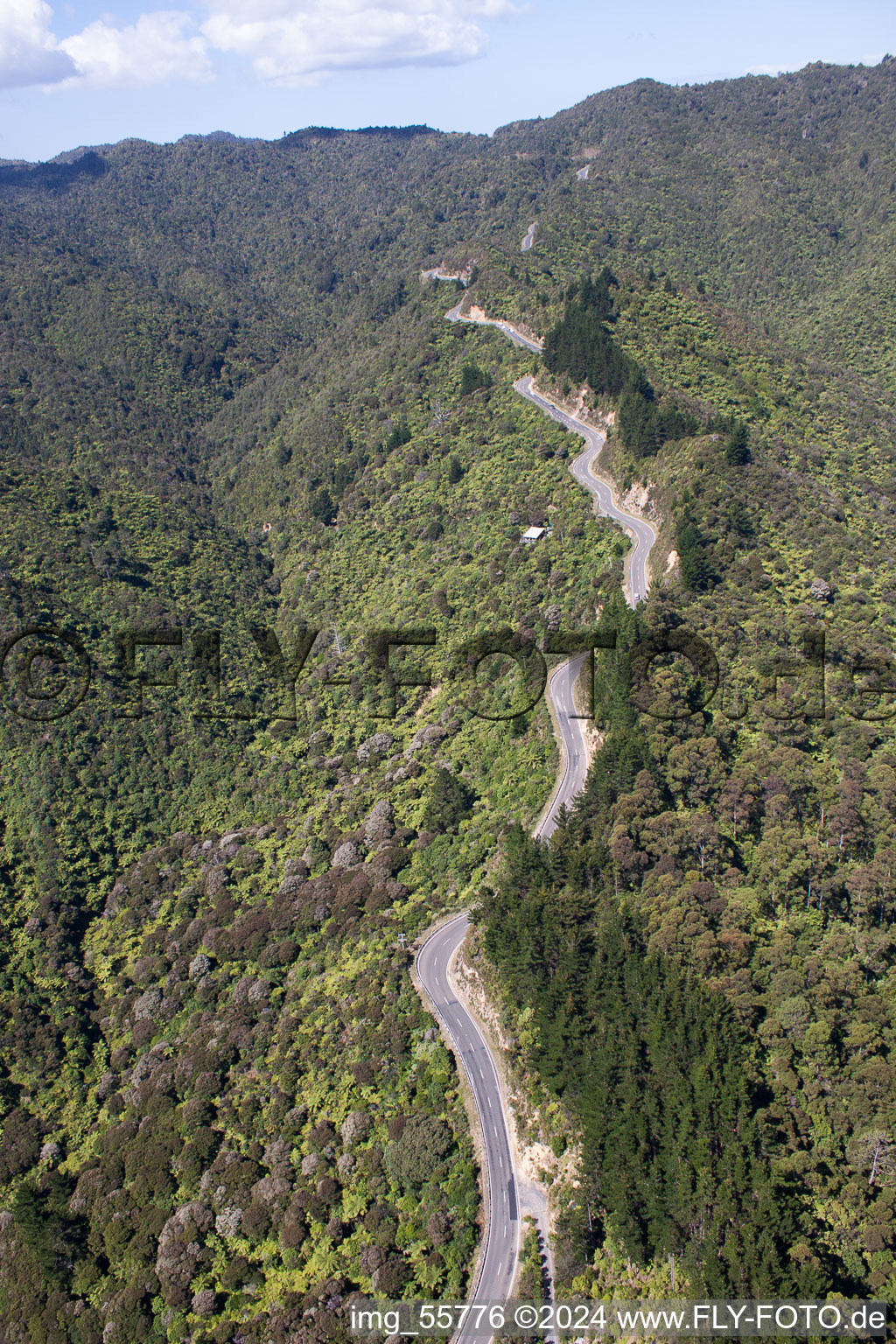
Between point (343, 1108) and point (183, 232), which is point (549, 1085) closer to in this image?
point (343, 1108)

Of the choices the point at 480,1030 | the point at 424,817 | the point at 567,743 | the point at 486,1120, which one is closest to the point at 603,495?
the point at 567,743

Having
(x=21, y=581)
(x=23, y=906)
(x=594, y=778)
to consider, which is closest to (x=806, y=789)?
(x=594, y=778)

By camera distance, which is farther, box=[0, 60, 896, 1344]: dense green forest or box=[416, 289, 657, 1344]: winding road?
box=[0, 60, 896, 1344]: dense green forest

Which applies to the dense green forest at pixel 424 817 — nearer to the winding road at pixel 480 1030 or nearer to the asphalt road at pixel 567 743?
the winding road at pixel 480 1030

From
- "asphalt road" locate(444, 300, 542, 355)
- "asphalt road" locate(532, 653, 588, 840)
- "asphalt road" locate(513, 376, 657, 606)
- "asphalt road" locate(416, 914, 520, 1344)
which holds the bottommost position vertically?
"asphalt road" locate(416, 914, 520, 1344)

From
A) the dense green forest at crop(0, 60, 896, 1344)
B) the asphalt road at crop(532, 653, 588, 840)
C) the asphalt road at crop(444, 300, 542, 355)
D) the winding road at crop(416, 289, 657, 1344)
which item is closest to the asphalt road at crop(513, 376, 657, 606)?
the winding road at crop(416, 289, 657, 1344)

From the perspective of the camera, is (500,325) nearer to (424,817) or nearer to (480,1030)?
(424,817)

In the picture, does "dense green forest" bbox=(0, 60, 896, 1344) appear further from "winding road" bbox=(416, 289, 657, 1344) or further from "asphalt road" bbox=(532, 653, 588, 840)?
"asphalt road" bbox=(532, 653, 588, 840)

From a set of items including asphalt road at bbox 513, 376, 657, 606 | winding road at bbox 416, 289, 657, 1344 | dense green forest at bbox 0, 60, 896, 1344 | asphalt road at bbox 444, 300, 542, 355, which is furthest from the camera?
asphalt road at bbox 444, 300, 542, 355
